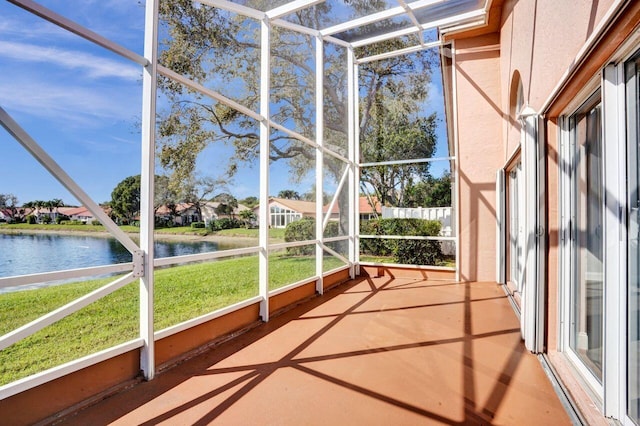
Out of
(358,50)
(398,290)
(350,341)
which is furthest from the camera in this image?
(358,50)

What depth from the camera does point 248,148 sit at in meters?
5.20

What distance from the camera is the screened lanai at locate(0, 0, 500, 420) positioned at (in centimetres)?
236

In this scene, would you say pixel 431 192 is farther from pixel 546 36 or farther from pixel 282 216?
pixel 546 36

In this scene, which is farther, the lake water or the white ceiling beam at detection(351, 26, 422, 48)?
the white ceiling beam at detection(351, 26, 422, 48)

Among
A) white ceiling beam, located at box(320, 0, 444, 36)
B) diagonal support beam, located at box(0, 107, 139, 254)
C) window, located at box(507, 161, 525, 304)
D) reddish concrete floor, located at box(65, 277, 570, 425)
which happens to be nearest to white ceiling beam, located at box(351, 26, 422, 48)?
white ceiling beam, located at box(320, 0, 444, 36)

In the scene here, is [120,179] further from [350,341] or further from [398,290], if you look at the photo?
[398,290]

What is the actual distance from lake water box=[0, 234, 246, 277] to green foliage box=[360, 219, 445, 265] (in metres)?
4.95

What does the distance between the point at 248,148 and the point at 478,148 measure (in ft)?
12.8

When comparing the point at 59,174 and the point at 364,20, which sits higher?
the point at 364,20

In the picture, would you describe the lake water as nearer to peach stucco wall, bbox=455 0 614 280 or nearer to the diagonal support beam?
the diagonal support beam

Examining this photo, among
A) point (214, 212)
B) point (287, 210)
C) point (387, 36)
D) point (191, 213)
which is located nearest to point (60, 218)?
point (191, 213)

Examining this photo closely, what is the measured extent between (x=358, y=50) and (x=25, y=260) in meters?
6.18

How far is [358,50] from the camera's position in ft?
21.4

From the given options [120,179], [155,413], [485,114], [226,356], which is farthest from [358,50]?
[155,413]
